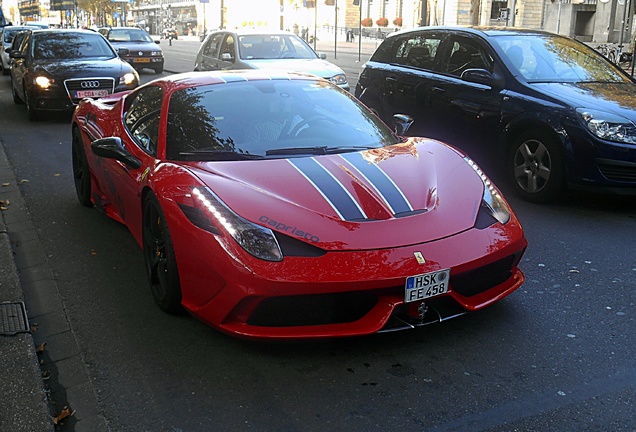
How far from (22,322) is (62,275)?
0.94 m

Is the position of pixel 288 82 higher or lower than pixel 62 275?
higher

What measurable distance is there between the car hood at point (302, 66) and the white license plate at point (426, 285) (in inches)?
351

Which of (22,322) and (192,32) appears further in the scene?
(192,32)

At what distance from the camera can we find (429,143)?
4.76 meters

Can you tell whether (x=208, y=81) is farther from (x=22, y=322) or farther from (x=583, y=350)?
(x=583, y=350)

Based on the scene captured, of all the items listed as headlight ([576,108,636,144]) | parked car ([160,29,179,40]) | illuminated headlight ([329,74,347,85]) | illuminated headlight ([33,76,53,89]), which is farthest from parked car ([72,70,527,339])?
parked car ([160,29,179,40])

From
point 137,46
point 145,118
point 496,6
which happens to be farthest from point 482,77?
point 496,6

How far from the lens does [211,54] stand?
14.5 m

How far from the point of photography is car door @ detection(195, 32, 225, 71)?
14.1m

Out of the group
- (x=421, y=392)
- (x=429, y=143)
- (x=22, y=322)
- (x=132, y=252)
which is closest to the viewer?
(x=421, y=392)

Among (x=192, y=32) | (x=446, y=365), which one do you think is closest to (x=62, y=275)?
(x=446, y=365)

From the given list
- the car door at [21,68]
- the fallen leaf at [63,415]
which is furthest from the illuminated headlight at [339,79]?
the fallen leaf at [63,415]

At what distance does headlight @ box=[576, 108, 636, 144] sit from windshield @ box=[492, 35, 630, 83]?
0.93m

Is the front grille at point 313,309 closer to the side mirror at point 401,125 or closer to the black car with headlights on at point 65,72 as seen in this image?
the side mirror at point 401,125
